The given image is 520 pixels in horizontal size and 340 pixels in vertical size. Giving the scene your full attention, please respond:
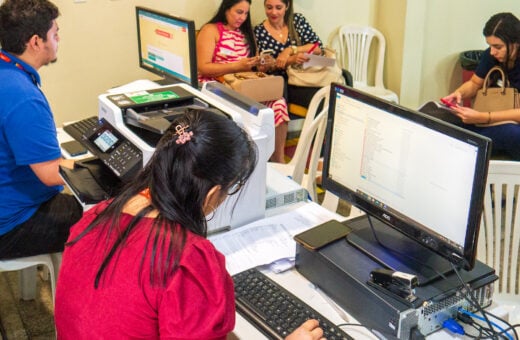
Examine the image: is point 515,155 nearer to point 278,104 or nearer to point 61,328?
point 278,104

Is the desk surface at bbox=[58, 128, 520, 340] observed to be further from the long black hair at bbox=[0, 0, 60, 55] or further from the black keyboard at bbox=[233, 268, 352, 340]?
the long black hair at bbox=[0, 0, 60, 55]

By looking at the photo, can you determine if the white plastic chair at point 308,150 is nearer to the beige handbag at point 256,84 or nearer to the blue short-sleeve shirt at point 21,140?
the beige handbag at point 256,84

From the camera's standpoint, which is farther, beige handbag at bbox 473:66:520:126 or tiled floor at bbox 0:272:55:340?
beige handbag at bbox 473:66:520:126

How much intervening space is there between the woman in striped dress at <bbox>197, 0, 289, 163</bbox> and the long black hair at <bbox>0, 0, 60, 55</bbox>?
1528mm

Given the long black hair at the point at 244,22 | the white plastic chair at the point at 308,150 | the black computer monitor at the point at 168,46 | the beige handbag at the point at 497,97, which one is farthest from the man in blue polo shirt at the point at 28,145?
the beige handbag at the point at 497,97

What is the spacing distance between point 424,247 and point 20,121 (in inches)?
54.3

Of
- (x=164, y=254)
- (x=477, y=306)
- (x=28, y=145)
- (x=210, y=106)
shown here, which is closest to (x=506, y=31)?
(x=210, y=106)

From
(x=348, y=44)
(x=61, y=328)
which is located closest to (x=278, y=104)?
(x=348, y=44)

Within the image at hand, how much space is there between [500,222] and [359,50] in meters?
2.83

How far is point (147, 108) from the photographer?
2092 mm

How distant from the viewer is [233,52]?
13.0ft

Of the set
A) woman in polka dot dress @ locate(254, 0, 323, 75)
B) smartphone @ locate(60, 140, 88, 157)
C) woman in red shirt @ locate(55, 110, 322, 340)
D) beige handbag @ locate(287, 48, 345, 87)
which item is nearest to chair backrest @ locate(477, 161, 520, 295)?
woman in red shirt @ locate(55, 110, 322, 340)

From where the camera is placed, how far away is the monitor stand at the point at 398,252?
1.51 m

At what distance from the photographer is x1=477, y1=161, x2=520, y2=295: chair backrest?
1955mm
